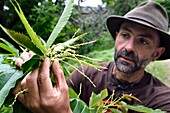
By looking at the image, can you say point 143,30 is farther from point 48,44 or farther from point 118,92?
point 48,44

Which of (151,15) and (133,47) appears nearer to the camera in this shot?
(133,47)

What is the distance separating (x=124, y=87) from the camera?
2299mm

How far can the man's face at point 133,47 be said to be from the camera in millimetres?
2230

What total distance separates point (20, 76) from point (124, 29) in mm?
1338

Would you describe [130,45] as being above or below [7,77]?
below

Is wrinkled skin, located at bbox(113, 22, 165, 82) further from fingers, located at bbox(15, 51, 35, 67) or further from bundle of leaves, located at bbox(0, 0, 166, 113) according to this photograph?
fingers, located at bbox(15, 51, 35, 67)

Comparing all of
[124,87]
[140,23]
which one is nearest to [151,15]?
[140,23]

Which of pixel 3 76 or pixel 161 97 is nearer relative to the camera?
pixel 3 76

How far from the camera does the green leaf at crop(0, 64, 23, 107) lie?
1.09 m

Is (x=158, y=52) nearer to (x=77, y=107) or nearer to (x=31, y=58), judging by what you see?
(x=77, y=107)

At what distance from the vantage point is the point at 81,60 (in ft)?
3.97

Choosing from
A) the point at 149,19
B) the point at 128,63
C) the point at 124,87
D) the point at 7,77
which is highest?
the point at 7,77

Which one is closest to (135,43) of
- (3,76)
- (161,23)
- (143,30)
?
(143,30)

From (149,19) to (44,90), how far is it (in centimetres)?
140
